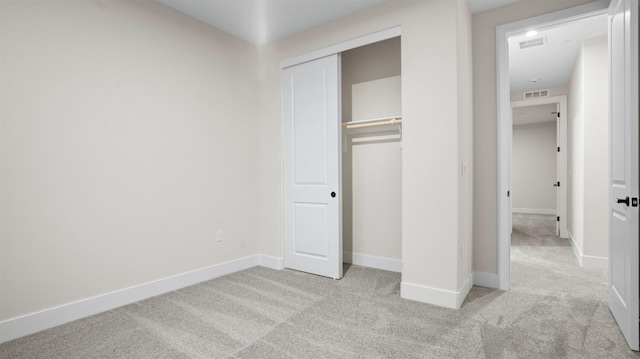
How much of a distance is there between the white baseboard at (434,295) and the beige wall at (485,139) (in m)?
0.49

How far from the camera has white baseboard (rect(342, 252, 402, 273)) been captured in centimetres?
349

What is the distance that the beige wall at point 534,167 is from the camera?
9.05 metres

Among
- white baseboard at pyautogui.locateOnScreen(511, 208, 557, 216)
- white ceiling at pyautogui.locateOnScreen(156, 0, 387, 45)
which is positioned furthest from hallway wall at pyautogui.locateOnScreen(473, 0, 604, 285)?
white baseboard at pyautogui.locateOnScreen(511, 208, 557, 216)

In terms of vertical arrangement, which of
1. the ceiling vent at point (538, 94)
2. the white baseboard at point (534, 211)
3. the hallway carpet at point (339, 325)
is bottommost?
the white baseboard at point (534, 211)

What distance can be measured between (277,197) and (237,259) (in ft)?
2.68

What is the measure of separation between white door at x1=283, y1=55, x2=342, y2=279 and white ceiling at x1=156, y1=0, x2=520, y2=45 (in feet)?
1.33

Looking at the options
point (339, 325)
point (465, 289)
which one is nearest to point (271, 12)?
point (339, 325)

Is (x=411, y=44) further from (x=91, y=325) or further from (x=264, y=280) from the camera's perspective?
(x=91, y=325)

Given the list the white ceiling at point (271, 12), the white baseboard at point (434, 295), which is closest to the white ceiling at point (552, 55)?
the white ceiling at point (271, 12)

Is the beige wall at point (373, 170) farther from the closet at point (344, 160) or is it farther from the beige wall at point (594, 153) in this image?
the beige wall at point (594, 153)

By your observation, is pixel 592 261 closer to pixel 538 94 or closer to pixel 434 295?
pixel 434 295

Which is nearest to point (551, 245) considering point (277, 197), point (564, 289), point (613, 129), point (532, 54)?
point (564, 289)

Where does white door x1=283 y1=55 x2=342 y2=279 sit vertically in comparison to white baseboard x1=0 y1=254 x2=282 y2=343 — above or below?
above

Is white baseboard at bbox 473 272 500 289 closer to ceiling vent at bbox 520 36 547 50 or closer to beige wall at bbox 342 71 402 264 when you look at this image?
beige wall at bbox 342 71 402 264
